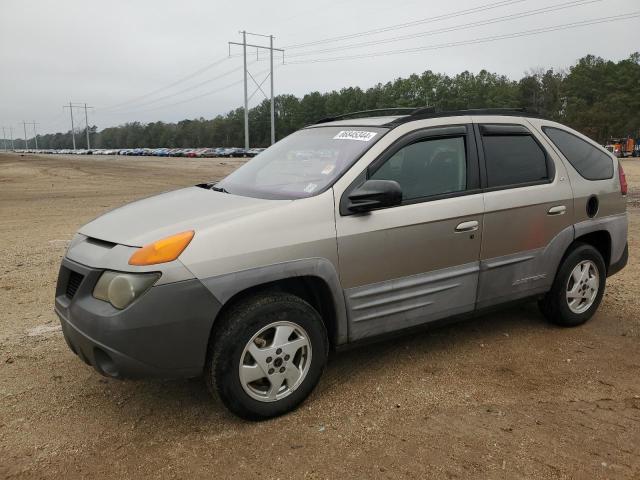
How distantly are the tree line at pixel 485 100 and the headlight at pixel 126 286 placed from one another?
40866 mm

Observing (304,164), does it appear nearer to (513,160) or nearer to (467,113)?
(467,113)

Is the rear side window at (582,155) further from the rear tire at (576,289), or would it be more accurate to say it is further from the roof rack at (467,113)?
the rear tire at (576,289)

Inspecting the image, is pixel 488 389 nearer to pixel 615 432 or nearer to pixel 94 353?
pixel 615 432

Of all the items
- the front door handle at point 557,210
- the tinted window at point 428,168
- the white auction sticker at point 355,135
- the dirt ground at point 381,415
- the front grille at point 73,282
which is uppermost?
the white auction sticker at point 355,135

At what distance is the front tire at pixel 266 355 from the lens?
3008 mm

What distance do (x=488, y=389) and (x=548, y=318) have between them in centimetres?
144

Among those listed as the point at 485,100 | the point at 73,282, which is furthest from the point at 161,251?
the point at 485,100

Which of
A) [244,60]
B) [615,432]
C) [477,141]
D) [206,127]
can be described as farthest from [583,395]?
[206,127]

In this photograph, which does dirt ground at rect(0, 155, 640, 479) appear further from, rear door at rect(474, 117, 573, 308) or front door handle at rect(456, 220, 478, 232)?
front door handle at rect(456, 220, 478, 232)

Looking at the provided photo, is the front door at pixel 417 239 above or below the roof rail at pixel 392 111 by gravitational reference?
below

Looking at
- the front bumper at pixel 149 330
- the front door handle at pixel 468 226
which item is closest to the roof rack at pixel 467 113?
the front door handle at pixel 468 226

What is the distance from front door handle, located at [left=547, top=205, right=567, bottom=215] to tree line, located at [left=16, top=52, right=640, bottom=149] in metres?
38.4

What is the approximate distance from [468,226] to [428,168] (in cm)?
49

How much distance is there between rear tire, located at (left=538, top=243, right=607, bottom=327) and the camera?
457 centimetres
